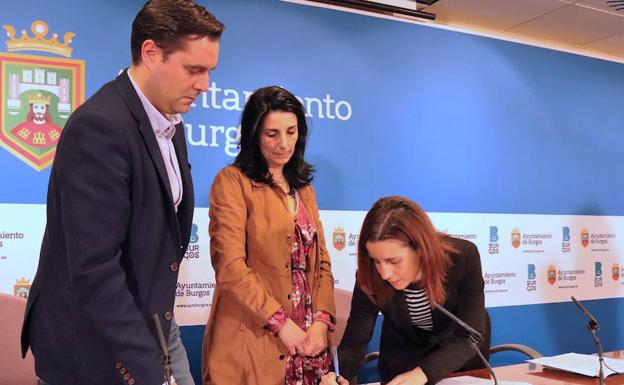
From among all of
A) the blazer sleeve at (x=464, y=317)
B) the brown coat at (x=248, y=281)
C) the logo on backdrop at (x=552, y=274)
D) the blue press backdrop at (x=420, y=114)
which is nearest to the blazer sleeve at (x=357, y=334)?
the brown coat at (x=248, y=281)

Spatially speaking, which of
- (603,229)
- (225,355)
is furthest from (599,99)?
(225,355)

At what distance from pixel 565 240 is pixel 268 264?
2.79 metres

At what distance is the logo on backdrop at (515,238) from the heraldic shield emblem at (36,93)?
2671mm

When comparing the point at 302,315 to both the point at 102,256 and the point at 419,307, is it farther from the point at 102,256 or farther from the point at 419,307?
the point at 102,256

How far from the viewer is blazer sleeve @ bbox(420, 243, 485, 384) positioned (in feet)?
6.44

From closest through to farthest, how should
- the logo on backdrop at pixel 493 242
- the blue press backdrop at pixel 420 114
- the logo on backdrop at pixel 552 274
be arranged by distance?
1. the blue press backdrop at pixel 420 114
2. the logo on backdrop at pixel 493 242
3. the logo on backdrop at pixel 552 274

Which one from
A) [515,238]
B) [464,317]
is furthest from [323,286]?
[515,238]

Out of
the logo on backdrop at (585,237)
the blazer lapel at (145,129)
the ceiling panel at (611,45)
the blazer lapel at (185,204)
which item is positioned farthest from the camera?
the ceiling panel at (611,45)

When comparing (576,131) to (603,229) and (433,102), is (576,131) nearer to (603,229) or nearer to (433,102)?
(603,229)

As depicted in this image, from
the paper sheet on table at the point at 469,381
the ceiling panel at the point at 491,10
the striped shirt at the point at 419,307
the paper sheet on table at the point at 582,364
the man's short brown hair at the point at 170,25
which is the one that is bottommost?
the paper sheet on table at the point at 582,364

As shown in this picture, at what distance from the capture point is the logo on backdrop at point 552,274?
413 cm

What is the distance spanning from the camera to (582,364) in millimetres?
2238

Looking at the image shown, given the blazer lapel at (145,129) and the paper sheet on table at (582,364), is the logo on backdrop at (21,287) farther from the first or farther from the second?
the paper sheet on table at (582,364)

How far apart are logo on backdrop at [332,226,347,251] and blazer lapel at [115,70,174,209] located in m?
2.17
